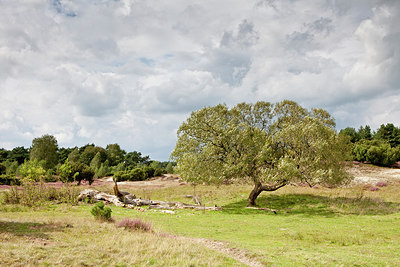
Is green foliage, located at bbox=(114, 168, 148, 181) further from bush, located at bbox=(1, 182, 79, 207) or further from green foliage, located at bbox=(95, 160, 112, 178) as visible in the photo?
bush, located at bbox=(1, 182, 79, 207)

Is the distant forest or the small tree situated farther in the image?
the distant forest

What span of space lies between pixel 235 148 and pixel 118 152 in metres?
105

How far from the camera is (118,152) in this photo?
126 m

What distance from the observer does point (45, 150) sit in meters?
91.9

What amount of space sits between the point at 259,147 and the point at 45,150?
86.4 metres

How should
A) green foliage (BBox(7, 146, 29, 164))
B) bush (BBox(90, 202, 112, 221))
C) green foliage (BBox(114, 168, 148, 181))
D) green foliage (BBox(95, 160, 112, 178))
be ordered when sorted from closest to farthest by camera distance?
bush (BBox(90, 202, 112, 221)), green foliage (BBox(114, 168, 148, 181)), green foliage (BBox(95, 160, 112, 178)), green foliage (BBox(7, 146, 29, 164))

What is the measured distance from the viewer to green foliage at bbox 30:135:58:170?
90375 millimetres

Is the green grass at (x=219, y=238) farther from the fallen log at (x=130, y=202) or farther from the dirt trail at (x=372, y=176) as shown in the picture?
the dirt trail at (x=372, y=176)

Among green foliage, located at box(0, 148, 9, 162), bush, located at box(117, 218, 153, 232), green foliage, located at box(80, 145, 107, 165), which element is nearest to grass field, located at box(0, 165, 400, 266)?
→ bush, located at box(117, 218, 153, 232)

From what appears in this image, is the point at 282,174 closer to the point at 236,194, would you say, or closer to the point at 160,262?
the point at 236,194

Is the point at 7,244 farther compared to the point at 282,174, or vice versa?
the point at 282,174

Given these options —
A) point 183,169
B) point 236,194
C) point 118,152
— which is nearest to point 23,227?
point 183,169

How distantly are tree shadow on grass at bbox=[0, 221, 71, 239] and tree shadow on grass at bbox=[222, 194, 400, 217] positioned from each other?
1666cm

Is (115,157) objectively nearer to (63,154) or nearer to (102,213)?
(63,154)
